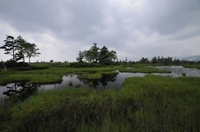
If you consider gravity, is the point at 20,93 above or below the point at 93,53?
below

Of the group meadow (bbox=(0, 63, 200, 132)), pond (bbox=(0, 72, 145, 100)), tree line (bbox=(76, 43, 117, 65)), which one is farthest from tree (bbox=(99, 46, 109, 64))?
meadow (bbox=(0, 63, 200, 132))

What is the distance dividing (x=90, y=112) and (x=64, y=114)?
150cm

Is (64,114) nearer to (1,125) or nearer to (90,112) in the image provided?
(90,112)

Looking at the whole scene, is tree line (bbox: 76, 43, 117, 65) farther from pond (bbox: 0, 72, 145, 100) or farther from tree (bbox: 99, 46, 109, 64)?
pond (bbox: 0, 72, 145, 100)

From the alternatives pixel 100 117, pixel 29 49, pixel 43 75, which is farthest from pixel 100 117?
pixel 29 49

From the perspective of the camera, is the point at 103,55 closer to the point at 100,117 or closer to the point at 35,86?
the point at 35,86

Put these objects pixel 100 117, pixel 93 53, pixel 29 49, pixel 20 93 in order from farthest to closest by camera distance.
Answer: pixel 93 53, pixel 29 49, pixel 20 93, pixel 100 117

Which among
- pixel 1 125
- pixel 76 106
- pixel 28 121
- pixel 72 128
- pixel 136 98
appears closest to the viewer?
pixel 72 128

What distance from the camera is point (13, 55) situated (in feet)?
127

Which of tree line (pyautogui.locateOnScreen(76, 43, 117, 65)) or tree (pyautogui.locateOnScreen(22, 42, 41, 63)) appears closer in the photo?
tree (pyautogui.locateOnScreen(22, 42, 41, 63))

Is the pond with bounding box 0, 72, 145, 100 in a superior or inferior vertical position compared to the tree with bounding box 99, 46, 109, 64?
inferior

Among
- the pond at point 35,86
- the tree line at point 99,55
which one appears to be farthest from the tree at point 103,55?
the pond at point 35,86

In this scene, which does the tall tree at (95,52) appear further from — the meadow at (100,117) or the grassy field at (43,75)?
the meadow at (100,117)

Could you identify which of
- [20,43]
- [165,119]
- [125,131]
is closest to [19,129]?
[125,131]
